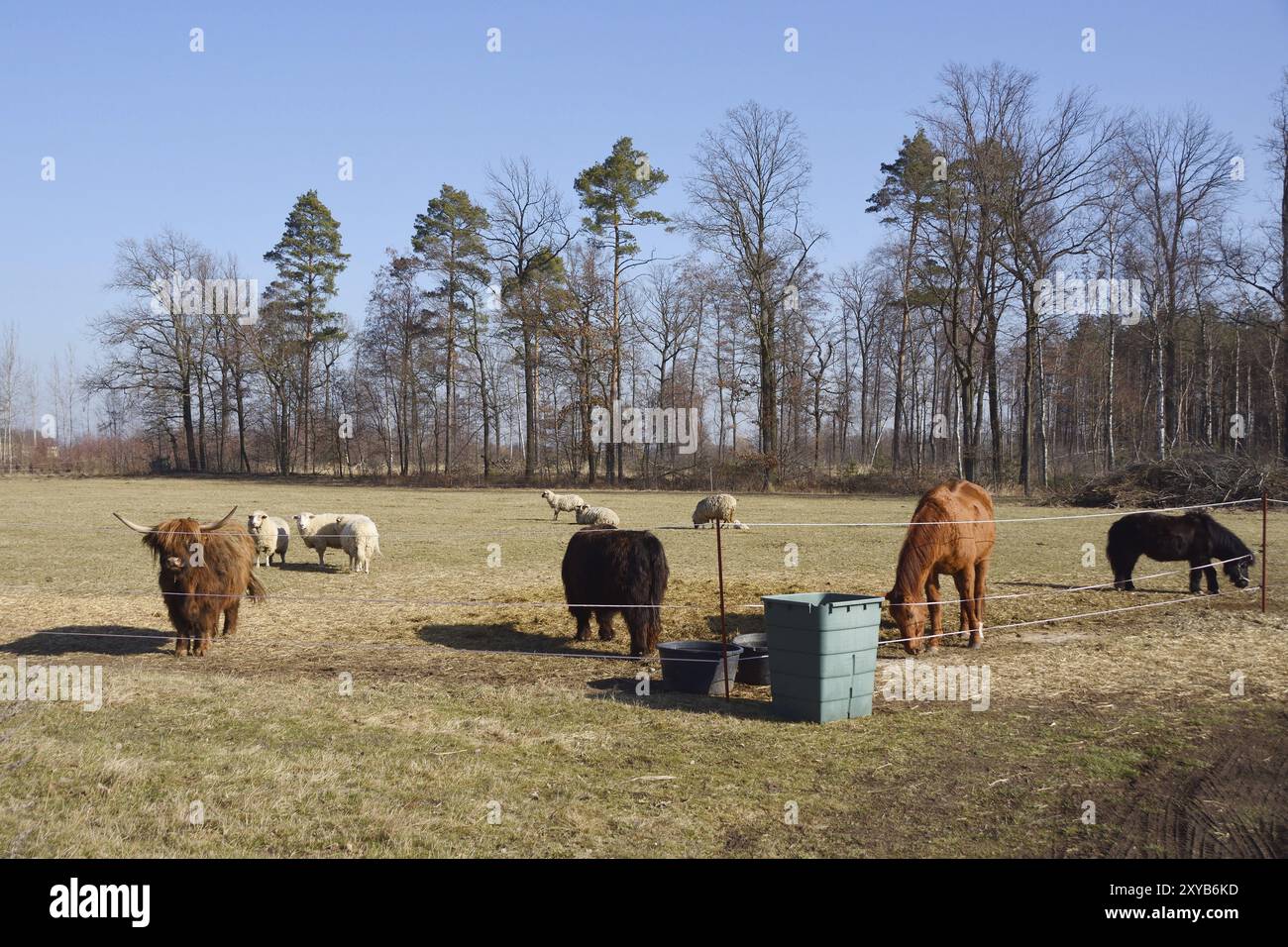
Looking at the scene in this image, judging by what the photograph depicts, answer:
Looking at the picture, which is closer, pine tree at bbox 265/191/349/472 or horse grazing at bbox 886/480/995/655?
horse grazing at bbox 886/480/995/655

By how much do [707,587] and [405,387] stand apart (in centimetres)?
4741

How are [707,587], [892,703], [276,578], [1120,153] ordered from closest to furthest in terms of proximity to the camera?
[892,703], [707,587], [276,578], [1120,153]

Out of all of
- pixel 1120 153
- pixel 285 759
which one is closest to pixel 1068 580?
pixel 285 759

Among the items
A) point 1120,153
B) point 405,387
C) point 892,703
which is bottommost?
point 892,703

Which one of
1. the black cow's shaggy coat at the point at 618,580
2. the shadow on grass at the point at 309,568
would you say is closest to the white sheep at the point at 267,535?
the shadow on grass at the point at 309,568

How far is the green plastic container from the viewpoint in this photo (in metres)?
7.04

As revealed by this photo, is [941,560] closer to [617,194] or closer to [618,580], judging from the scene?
[618,580]

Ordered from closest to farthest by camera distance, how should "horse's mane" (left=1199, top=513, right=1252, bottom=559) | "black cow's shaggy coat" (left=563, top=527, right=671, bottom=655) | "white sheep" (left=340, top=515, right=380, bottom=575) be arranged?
1. "black cow's shaggy coat" (left=563, top=527, right=671, bottom=655)
2. "horse's mane" (left=1199, top=513, right=1252, bottom=559)
3. "white sheep" (left=340, top=515, right=380, bottom=575)

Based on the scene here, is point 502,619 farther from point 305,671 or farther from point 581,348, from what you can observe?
point 581,348

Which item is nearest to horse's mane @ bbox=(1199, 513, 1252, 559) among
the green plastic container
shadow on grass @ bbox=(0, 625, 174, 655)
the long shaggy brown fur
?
the green plastic container

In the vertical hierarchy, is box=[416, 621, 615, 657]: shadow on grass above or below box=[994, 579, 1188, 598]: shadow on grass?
above

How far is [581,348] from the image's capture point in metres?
49.4

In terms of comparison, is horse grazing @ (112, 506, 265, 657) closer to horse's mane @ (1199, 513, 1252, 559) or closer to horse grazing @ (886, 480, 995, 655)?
horse grazing @ (886, 480, 995, 655)

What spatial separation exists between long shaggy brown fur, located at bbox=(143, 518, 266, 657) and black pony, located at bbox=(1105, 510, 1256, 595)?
12.0 metres
